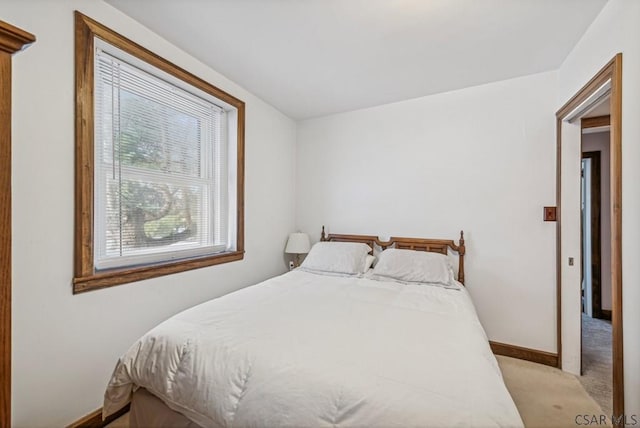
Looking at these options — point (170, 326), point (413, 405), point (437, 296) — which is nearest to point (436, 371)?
point (413, 405)

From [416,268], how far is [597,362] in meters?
1.75

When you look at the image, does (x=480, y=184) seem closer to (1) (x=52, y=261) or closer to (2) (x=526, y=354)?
(2) (x=526, y=354)

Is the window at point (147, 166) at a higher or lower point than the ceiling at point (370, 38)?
lower

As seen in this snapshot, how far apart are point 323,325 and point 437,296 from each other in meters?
1.06

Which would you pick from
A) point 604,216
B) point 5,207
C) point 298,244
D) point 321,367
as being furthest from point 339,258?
point 604,216

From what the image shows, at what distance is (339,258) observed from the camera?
2828mm

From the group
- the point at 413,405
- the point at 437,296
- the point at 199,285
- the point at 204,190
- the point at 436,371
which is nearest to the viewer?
the point at 413,405

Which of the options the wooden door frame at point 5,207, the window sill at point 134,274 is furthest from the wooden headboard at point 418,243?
the wooden door frame at point 5,207

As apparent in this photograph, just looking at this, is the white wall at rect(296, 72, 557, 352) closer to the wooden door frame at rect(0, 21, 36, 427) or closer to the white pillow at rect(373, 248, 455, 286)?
the white pillow at rect(373, 248, 455, 286)

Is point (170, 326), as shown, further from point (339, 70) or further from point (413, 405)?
point (339, 70)

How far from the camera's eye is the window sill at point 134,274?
1605 millimetres

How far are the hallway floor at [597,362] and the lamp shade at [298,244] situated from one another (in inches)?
106

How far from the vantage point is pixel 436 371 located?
3.45 feet

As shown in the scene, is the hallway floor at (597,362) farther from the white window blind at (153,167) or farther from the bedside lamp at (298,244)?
the white window blind at (153,167)
